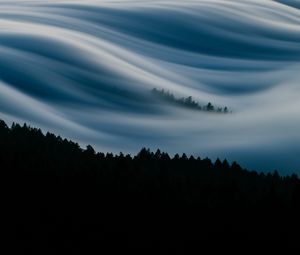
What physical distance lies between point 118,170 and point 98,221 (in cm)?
47

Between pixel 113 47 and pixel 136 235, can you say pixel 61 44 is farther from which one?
pixel 136 235

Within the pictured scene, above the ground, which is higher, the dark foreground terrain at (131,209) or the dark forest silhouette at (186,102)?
the dark forest silhouette at (186,102)

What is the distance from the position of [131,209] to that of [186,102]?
15983 mm

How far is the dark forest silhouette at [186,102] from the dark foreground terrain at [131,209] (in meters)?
15.0

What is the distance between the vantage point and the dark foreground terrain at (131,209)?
550 centimetres

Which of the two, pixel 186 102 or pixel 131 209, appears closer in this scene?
pixel 131 209

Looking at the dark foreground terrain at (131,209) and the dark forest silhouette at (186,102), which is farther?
the dark forest silhouette at (186,102)

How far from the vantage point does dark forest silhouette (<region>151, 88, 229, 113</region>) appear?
21109 millimetres

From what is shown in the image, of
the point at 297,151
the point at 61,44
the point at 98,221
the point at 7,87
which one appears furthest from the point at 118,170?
the point at 61,44

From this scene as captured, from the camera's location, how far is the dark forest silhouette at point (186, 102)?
69.3 ft

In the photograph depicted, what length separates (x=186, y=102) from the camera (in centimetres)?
2150

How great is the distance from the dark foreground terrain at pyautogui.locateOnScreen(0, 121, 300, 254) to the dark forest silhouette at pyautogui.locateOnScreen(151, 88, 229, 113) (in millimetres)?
15024

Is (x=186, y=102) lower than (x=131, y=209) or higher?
higher

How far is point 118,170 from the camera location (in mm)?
5867
